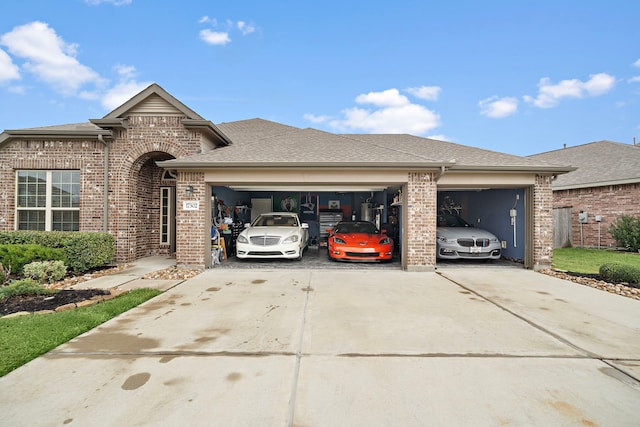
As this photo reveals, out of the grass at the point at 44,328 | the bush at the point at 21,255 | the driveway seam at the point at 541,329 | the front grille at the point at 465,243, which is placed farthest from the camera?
the front grille at the point at 465,243

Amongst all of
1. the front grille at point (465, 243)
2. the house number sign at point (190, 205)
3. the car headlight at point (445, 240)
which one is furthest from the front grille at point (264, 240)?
the front grille at point (465, 243)

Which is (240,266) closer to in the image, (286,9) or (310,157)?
(310,157)

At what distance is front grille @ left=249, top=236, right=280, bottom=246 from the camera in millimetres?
7934

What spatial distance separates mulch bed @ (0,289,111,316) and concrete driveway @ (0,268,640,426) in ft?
4.60

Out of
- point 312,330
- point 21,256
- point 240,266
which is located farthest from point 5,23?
point 312,330

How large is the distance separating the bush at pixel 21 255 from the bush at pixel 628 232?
17.9 metres

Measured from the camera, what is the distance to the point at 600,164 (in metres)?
13.9

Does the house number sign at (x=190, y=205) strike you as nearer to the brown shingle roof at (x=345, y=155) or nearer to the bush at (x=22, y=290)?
the brown shingle roof at (x=345, y=155)

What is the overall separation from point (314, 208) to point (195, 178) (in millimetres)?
6269

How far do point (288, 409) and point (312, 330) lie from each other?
1.44 m

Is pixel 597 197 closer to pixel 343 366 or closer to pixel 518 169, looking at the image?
pixel 518 169

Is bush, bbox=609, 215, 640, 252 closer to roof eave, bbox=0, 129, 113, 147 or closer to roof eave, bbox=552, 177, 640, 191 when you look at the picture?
roof eave, bbox=552, 177, 640, 191

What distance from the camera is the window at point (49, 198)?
328 inches

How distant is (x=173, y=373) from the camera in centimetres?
250
